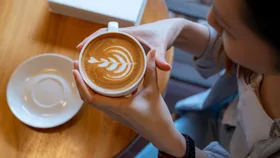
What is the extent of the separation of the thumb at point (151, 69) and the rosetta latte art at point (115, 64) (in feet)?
0.11

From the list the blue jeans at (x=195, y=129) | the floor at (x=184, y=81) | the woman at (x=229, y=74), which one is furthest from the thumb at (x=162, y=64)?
the floor at (x=184, y=81)

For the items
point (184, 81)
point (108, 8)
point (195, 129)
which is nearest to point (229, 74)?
point (195, 129)

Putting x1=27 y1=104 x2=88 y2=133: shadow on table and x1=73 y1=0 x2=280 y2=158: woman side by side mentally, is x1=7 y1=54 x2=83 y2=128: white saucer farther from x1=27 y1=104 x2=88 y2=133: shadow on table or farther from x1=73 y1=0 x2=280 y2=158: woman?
x1=73 y1=0 x2=280 y2=158: woman

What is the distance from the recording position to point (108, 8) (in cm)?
85

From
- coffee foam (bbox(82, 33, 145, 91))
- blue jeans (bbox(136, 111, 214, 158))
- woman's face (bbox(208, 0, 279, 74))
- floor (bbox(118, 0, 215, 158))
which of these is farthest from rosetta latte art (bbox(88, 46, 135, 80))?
floor (bbox(118, 0, 215, 158))

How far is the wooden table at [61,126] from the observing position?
0.80 m

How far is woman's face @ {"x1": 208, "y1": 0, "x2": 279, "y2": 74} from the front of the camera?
0.57 meters

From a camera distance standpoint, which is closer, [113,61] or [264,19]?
[264,19]

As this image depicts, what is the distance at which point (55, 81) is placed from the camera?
0.86 m

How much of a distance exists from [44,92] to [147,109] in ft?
0.89

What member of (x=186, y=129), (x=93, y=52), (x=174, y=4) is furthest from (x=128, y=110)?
(x=174, y=4)

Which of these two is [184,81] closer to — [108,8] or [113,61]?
[108,8]

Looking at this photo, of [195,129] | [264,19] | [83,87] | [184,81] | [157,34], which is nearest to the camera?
[264,19]

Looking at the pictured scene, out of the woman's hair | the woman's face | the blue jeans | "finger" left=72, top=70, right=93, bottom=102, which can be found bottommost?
the blue jeans
